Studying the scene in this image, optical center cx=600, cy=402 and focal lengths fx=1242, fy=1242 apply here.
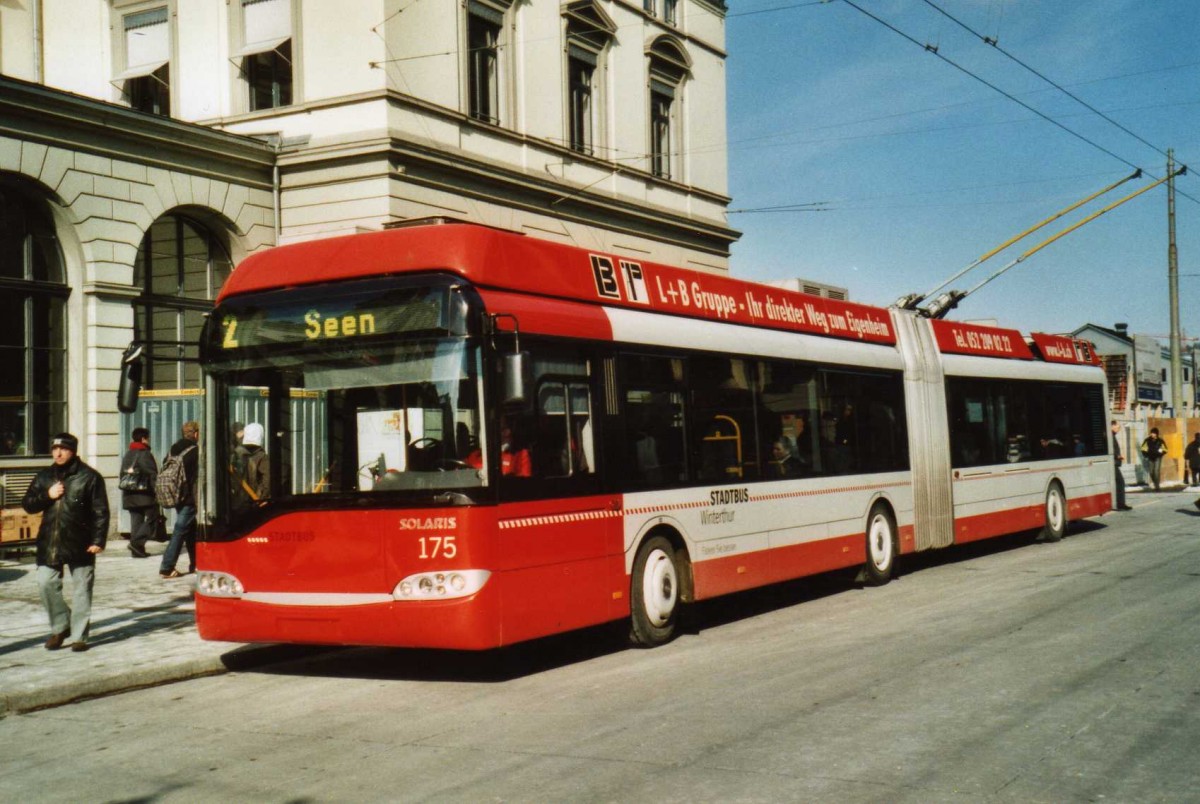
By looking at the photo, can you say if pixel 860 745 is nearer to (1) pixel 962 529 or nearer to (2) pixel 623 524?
(2) pixel 623 524

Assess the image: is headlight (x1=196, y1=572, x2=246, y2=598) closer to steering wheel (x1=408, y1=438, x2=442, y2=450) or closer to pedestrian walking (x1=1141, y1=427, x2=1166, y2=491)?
steering wheel (x1=408, y1=438, x2=442, y2=450)

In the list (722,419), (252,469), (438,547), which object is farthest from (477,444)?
(722,419)

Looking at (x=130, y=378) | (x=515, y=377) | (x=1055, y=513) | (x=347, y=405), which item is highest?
(x=130, y=378)

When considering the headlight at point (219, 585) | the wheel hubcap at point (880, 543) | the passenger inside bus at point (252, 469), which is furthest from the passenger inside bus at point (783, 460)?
the headlight at point (219, 585)

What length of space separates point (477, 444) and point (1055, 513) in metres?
13.7

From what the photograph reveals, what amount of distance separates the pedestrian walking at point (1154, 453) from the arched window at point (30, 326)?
2899 centimetres

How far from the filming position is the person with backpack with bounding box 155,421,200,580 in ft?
48.2

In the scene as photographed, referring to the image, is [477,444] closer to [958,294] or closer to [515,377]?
[515,377]

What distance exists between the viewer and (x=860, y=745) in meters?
6.41

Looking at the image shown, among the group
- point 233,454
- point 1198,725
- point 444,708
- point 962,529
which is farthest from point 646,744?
point 962,529

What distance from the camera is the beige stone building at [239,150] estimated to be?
60.9ft

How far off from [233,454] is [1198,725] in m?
6.55

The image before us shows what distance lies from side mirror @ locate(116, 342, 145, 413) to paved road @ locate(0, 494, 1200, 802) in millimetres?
2194

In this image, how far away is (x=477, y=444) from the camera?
8391mm
